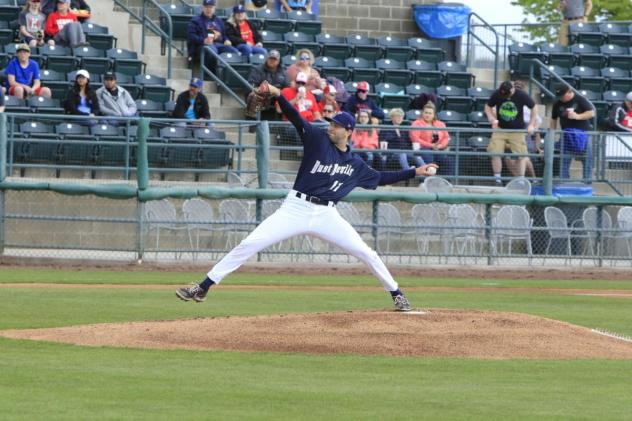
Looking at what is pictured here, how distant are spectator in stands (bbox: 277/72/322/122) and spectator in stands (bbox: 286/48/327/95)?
0.42 metres

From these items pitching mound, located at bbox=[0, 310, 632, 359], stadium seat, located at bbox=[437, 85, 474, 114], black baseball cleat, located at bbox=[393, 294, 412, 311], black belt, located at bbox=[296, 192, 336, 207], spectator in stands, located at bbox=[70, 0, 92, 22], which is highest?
spectator in stands, located at bbox=[70, 0, 92, 22]

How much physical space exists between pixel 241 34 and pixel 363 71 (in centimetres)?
262

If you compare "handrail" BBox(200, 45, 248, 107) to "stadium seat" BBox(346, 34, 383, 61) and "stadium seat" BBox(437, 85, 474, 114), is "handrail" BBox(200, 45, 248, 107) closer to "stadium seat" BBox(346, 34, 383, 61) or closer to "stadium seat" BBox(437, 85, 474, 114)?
"stadium seat" BBox(346, 34, 383, 61)

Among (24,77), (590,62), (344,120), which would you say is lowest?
(344,120)

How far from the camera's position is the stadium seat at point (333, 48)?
2784 cm

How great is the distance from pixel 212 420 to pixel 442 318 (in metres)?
5.35

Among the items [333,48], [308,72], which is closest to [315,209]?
[308,72]

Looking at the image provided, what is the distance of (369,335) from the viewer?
1189 cm

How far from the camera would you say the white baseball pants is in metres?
12.8

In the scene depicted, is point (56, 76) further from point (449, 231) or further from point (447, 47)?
point (447, 47)

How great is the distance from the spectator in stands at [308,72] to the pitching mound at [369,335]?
453 inches

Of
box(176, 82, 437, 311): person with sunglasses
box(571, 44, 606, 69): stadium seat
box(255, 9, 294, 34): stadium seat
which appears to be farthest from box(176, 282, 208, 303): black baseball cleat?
box(571, 44, 606, 69): stadium seat

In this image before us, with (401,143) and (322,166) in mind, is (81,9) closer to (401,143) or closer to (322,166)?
(401,143)

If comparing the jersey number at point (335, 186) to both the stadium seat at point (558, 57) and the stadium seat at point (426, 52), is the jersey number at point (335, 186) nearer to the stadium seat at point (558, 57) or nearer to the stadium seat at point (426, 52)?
the stadium seat at point (426, 52)
